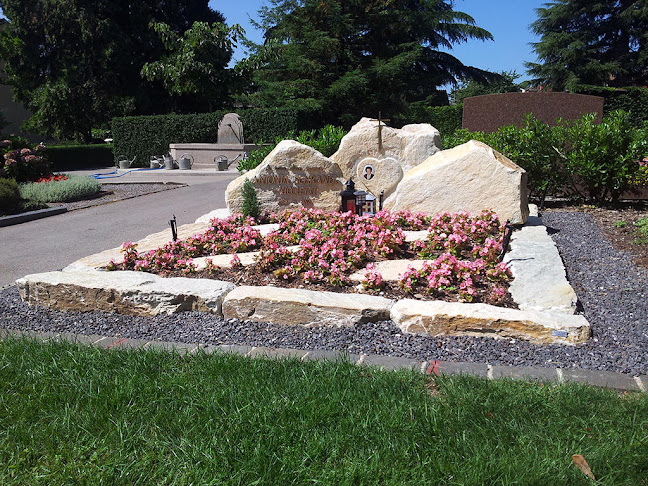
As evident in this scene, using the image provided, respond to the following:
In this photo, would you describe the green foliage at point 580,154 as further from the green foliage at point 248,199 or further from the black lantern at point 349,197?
the green foliage at point 248,199

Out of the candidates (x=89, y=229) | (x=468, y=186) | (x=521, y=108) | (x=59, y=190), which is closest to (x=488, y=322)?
(x=468, y=186)

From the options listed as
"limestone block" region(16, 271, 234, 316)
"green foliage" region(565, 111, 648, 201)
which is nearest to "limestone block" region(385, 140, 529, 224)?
"green foliage" region(565, 111, 648, 201)

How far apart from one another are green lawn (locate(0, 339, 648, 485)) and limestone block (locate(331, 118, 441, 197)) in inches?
194

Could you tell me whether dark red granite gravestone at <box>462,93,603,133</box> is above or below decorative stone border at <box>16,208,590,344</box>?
above

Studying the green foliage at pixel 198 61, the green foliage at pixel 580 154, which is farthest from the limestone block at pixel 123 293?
the green foliage at pixel 198 61

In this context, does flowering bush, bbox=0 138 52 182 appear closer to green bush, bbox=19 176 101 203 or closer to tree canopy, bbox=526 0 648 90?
green bush, bbox=19 176 101 203

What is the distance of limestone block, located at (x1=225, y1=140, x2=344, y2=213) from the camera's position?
701cm

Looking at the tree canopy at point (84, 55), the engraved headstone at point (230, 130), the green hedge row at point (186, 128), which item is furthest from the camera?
the tree canopy at point (84, 55)

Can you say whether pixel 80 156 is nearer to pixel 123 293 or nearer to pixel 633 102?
pixel 633 102

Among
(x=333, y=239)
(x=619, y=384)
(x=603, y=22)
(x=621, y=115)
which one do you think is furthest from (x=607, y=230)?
(x=603, y=22)

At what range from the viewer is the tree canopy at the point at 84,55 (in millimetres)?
25875

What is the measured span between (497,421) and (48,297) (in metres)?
3.71

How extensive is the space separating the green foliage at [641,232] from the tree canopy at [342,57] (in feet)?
55.9

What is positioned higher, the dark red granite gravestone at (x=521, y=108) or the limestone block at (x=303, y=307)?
the dark red granite gravestone at (x=521, y=108)
